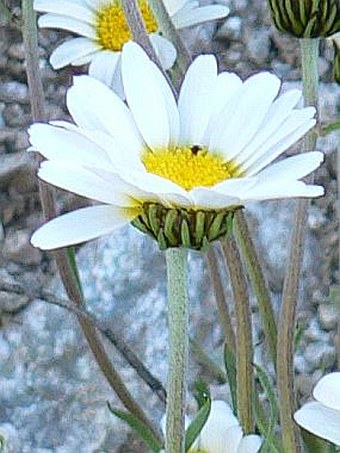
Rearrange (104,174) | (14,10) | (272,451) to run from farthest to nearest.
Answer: (14,10), (272,451), (104,174)

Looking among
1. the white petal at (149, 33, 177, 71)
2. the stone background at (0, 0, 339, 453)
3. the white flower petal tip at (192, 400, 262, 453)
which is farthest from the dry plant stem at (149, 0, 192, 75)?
the stone background at (0, 0, 339, 453)

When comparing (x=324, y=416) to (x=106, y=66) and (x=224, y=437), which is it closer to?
(x=224, y=437)

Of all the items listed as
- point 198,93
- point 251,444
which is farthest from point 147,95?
point 251,444

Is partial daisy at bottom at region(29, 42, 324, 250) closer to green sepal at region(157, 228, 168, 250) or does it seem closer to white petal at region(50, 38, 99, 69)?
green sepal at region(157, 228, 168, 250)

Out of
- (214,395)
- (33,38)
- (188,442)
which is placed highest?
(33,38)

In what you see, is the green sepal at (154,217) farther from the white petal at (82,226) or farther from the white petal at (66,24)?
the white petal at (66,24)

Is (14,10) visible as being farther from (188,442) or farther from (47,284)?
(188,442)

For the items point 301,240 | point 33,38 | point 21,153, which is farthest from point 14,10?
point 301,240

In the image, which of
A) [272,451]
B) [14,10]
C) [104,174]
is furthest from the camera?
[14,10]
